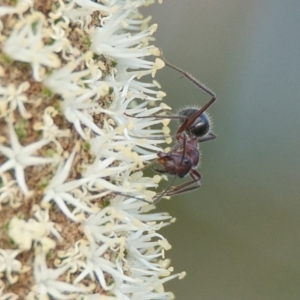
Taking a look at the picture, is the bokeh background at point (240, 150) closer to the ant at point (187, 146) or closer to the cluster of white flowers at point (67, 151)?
the ant at point (187, 146)

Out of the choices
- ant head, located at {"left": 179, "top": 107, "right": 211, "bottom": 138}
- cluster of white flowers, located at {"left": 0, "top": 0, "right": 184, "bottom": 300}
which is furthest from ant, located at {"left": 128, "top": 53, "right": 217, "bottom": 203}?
cluster of white flowers, located at {"left": 0, "top": 0, "right": 184, "bottom": 300}

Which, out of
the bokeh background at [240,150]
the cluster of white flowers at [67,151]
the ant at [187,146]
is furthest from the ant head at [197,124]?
the bokeh background at [240,150]

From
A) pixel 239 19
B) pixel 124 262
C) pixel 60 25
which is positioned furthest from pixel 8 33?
pixel 239 19

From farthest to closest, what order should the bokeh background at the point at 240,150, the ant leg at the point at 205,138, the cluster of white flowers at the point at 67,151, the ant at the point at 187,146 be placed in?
the bokeh background at the point at 240,150, the ant leg at the point at 205,138, the ant at the point at 187,146, the cluster of white flowers at the point at 67,151

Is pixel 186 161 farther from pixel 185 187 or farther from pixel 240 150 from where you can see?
pixel 240 150

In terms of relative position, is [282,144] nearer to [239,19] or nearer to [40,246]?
[239,19]

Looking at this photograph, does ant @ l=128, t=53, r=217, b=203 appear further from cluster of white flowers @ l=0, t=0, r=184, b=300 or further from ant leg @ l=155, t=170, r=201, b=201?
cluster of white flowers @ l=0, t=0, r=184, b=300
